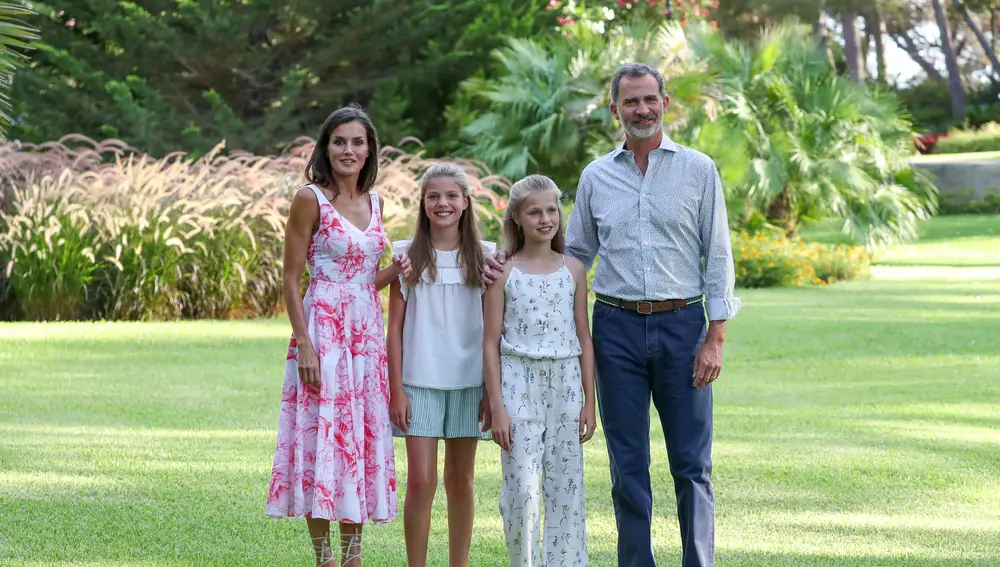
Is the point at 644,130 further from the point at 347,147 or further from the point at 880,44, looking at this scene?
the point at 880,44

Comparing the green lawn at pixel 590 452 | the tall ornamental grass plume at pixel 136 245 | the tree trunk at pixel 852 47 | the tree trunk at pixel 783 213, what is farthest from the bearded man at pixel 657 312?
the tree trunk at pixel 852 47

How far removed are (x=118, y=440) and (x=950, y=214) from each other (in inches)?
1008

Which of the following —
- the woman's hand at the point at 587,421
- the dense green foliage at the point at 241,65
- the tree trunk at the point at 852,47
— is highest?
the tree trunk at the point at 852,47

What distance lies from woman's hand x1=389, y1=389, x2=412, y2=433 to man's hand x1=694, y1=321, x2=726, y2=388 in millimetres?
934

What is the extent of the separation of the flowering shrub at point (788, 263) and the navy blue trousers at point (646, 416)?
494 inches

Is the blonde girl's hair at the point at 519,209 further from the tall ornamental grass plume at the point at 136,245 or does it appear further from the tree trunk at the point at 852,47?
the tree trunk at the point at 852,47

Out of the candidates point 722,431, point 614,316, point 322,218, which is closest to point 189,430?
point 722,431

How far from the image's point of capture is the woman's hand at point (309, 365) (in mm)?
4398

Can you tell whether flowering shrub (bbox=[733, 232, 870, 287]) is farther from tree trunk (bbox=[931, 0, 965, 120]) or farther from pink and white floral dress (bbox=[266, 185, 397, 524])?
tree trunk (bbox=[931, 0, 965, 120])

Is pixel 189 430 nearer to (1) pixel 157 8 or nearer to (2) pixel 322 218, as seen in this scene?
(2) pixel 322 218

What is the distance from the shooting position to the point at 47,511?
5.77 meters

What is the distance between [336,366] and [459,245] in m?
0.57

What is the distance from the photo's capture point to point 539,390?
170 inches

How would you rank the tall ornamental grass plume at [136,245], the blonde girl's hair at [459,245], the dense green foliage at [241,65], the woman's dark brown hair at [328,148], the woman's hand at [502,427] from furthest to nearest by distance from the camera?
the dense green foliage at [241,65]
the tall ornamental grass plume at [136,245]
the woman's dark brown hair at [328,148]
the blonde girl's hair at [459,245]
the woman's hand at [502,427]
